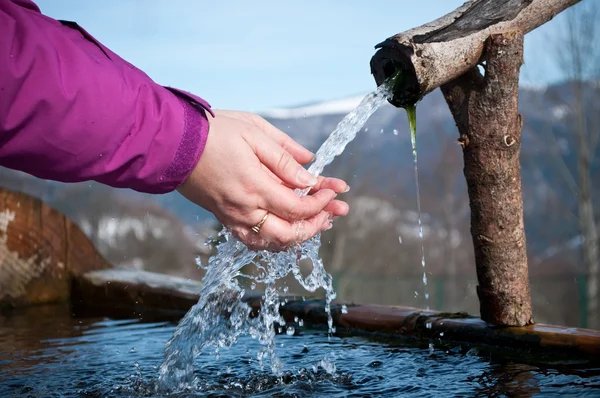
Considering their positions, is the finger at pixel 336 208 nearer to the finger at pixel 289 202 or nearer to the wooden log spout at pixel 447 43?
the finger at pixel 289 202

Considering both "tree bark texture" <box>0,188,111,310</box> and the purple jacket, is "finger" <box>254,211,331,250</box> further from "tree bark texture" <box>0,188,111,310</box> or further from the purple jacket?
"tree bark texture" <box>0,188,111,310</box>

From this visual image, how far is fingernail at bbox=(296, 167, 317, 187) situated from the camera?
1.80 m

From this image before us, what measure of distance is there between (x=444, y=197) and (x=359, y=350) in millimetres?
52496

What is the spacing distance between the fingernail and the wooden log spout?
36.5 inches

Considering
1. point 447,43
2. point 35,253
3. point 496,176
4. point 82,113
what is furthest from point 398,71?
point 35,253

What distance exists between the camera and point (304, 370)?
2.68 m

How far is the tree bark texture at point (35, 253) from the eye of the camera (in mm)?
5078

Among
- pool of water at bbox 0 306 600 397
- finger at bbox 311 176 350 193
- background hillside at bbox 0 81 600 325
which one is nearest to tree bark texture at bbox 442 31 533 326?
pool of water at bbox 0 306 600 397

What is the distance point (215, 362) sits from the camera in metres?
2.93

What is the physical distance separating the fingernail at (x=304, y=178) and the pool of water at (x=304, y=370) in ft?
2.93

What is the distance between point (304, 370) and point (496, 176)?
4.18 feet

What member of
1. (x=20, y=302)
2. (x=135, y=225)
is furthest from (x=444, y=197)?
(x=20, y=302)

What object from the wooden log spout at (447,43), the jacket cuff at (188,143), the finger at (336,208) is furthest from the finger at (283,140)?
the wooden log spout at (447,43)

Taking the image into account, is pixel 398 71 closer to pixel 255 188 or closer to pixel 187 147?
pixel 255 188
